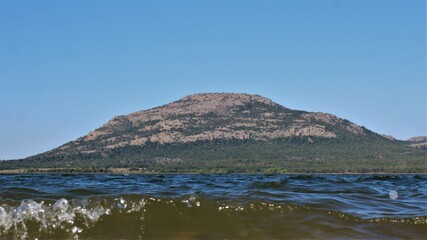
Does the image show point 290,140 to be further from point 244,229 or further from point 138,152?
point 244,229

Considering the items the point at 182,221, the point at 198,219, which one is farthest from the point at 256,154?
the point at 182,221

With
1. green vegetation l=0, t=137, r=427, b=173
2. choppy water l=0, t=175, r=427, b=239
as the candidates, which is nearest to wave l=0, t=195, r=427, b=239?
choppy water l=0, t=175, r=427, b=239

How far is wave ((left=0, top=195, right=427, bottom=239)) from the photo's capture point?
39.3ft

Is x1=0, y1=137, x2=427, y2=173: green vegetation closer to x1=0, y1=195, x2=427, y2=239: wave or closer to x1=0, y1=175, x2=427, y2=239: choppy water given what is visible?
x1=0, y1=175, x2=427, y2=239: choppy water

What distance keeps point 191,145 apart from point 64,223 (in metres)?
181

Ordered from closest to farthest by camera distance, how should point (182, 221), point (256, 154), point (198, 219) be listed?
point (182, 221) → point (198, 219) → point (256, 154)

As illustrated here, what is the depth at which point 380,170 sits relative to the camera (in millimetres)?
114875

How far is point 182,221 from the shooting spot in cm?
1304

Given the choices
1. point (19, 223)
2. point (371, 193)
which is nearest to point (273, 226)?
point (19, 223)

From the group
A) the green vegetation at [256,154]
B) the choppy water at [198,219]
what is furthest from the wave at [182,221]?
the green vegetation at [256,154]

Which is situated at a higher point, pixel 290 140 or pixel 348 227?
pixel 290 140

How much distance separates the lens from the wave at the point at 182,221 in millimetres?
11977

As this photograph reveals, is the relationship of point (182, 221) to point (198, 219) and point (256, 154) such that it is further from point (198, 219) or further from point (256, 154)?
point (256, 154)

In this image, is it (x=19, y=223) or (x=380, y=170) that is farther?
(x=380, y=170)
